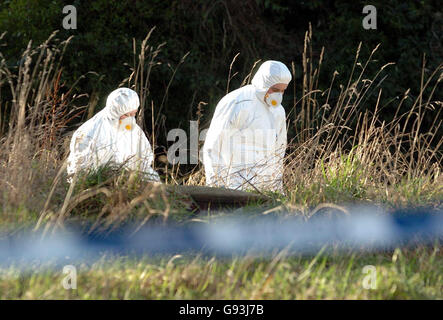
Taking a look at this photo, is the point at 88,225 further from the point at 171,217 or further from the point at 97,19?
the point at 97,19

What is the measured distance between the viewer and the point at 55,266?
395cm

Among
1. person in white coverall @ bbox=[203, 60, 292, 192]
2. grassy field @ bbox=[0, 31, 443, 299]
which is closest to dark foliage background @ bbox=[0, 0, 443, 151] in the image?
person in white coverall @ bbox=[203, 60, 292, 192]

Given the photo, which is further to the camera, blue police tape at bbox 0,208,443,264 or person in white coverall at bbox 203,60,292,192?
person in white coverall at bbox 203,60,292,192

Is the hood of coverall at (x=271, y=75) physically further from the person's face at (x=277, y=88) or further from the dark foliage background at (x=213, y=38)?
the dark foliage background at (x=213, y=38)

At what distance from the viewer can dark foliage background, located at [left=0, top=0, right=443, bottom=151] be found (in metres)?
11.2

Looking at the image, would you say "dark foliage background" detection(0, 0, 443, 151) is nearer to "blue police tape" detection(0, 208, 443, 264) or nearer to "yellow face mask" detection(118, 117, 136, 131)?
"yellow face mask" detection(118, 117, 136, 131)

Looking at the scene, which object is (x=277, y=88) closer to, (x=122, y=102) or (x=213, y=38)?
(x=122, y=102)

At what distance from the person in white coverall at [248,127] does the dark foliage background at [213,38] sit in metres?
4.54

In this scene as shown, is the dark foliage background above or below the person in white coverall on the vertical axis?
above

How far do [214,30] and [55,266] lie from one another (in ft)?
27.1

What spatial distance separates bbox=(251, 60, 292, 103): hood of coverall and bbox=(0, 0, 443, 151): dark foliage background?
4.63m

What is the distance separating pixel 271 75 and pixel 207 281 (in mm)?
2742
